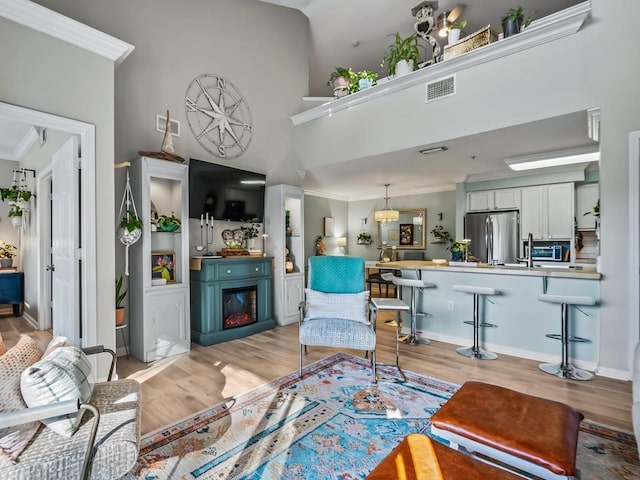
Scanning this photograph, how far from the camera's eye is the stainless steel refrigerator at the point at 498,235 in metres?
5.89

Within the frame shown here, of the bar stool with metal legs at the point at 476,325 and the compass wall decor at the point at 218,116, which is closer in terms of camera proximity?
the bar stool with metal legs at the point at 476,325

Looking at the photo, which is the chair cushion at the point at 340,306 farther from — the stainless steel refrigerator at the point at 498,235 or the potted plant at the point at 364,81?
the stainless steel refrigerator at the point at 498,235

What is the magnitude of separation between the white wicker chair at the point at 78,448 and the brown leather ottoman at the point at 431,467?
40.2 inches

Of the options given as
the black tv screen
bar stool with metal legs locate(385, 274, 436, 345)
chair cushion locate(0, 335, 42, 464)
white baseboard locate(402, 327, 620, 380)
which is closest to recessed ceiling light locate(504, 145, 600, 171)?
bar stool with metal legs locate(385, 274, 436, 345)

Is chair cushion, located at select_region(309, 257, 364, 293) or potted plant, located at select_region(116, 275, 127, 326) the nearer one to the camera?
potted plant, located at select_region(116, 275, 127, 326)

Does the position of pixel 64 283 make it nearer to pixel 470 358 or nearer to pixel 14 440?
pixel 14 440

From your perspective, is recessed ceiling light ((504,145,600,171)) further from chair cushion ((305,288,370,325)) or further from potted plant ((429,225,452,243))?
chair cushion ((305,288,370,325))

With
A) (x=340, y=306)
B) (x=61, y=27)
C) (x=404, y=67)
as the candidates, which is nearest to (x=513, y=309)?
(x=340, y=306)

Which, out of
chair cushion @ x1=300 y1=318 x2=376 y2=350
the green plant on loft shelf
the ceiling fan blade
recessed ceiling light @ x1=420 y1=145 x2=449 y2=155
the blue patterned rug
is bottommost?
the blue patterned rug

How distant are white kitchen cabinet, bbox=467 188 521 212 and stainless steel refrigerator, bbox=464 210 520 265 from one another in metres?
0.11

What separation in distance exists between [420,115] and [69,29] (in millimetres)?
3496

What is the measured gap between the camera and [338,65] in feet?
22.4

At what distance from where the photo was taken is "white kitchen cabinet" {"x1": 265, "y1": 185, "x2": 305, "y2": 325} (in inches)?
191

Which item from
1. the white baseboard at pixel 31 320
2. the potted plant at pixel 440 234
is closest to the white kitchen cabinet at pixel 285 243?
the white baseboard at pixel 31 320
